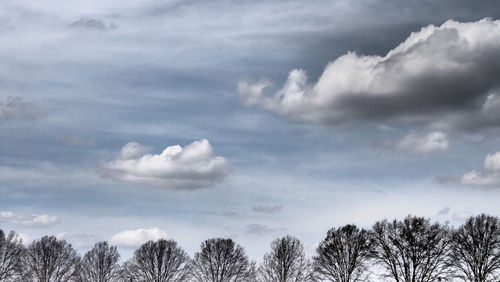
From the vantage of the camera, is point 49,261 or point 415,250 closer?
point 415,250

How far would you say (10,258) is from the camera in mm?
123562

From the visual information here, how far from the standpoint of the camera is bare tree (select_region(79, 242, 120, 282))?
464ft

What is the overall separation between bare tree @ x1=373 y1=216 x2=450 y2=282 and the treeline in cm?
18

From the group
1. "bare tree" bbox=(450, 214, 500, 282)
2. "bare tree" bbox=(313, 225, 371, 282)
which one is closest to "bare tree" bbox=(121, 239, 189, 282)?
"bare tree" bbox=(313, 225, 371, 282)

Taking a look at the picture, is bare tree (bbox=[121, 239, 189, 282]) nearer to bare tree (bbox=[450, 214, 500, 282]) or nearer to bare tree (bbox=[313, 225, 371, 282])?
bare tree (bbox=[313, 225, 371, 282])

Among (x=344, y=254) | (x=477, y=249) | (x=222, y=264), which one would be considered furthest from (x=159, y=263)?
(x=477, y=249)

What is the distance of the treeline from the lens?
103 m

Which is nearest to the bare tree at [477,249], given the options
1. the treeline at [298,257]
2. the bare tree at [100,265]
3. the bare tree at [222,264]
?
the treeline at [298,257]

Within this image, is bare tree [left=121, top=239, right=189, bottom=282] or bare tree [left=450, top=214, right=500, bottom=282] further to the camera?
bare tree [left=121, top=239, right=189, bottom=282]

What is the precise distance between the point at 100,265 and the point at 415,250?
7965cm

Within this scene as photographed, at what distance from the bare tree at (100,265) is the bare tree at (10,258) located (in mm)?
19165

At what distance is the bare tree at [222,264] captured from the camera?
13350 cm

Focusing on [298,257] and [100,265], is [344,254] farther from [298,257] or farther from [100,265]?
[100,265]

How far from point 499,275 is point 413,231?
1651cm
